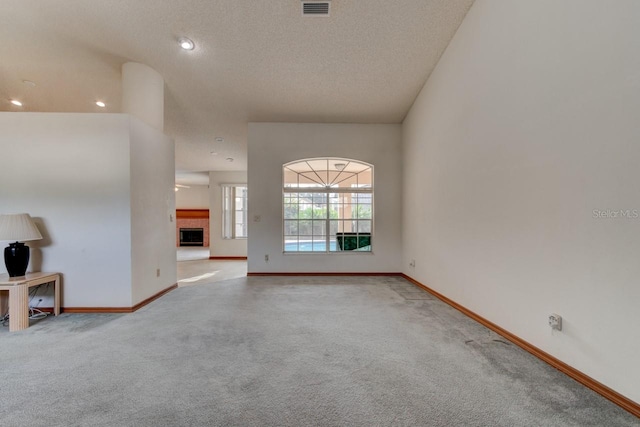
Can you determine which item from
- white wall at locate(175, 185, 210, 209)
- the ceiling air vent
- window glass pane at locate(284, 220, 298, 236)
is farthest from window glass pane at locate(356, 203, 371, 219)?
white wall at locate(175, 185, 210, 209)

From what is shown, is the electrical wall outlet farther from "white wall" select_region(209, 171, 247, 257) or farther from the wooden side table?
"white wall" select_region(209, 171, 247, 257)

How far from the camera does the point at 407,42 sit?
3211mm

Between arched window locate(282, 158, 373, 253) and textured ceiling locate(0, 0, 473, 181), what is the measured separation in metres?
0.99

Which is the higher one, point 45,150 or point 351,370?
point 45,150

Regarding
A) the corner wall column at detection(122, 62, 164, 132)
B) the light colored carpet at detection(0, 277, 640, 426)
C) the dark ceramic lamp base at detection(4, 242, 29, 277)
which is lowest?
the light colored carpet at detection(0, 277, 640, 426)

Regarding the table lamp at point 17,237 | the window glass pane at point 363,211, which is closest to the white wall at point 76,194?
the table lamp at point 17,237

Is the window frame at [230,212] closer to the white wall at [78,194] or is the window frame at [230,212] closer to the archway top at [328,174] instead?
the archway top at [328,174]

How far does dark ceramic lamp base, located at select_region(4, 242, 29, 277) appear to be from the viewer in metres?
2.61

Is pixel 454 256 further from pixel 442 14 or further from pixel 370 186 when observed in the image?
pixel 442 14

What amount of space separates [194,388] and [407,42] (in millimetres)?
4126

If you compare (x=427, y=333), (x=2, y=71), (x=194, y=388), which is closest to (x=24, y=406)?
(x=194, y=388)

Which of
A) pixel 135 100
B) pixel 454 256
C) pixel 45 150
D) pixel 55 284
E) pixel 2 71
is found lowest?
pixel 55 284

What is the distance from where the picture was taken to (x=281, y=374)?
1.78 meters

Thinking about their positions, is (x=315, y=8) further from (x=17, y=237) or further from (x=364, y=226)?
(x=17, y=237)
